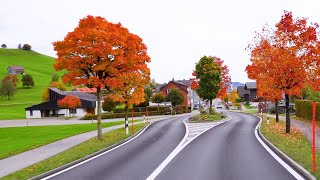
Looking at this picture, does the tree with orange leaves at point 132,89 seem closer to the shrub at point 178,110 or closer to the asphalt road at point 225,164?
the asphalt road at point 225,164

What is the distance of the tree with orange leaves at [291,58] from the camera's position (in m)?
23.2

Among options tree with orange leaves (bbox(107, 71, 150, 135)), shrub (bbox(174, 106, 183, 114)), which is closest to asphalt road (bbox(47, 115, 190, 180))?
tree with orange leaves (bbox(107, 71, 150, 135))

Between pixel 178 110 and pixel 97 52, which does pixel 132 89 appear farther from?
pixel 178 110

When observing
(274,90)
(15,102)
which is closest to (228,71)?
(274,90)

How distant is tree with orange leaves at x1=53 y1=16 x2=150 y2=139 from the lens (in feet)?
76.4

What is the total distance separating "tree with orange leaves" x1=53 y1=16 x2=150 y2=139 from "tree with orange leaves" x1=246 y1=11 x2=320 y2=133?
350 inches

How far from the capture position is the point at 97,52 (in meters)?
23.1

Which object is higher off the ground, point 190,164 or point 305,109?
point 305,109

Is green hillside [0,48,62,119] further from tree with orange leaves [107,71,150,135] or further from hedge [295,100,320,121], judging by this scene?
hedge [295,100,320,121]

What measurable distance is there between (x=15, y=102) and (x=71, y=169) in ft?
364

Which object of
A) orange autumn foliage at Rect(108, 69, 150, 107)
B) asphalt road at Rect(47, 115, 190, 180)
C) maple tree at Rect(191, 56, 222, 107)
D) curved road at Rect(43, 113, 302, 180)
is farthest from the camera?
maple tree at Rect(191, 56, 222, 107)

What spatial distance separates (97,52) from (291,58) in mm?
12274

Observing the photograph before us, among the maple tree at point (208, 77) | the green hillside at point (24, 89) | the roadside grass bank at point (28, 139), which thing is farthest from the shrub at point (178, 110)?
the roadside grass bank at point (28, 139)

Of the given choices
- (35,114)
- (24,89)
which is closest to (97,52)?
(35,114)
